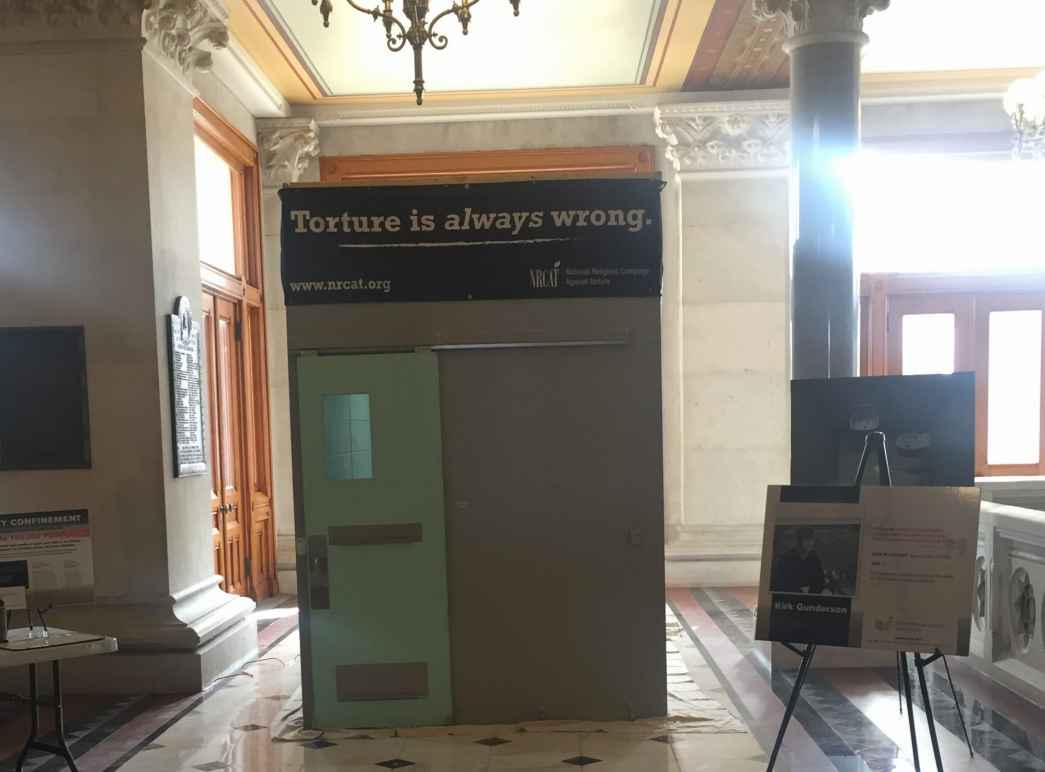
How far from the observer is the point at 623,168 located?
920 centimetres

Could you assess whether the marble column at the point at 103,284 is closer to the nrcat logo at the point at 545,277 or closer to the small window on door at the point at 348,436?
the small window on door at the point at 348,436

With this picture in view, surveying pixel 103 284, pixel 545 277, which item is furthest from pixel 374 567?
pixel 103 284

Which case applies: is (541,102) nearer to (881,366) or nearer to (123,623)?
(881,366)


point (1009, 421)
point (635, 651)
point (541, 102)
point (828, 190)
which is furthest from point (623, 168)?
point (635, 651)

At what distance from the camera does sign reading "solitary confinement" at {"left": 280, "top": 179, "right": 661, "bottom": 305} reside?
4906 millimetres

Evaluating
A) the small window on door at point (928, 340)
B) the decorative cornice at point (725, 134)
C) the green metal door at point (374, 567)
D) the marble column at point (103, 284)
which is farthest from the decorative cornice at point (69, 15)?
the small window on door at point (928, 340)

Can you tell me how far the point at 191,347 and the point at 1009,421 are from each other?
24.9 feet

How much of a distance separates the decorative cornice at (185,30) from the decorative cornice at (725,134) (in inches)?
171

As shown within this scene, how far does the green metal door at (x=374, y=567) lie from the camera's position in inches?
194

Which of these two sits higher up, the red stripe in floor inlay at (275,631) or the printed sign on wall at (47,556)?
the printed sign on wall at (47,556)

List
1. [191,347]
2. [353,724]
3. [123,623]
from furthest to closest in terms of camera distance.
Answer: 1. [191,347]
2. [123,623]
3. [353,724]

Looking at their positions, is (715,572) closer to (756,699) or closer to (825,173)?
(756,699)

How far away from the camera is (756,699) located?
530 centimetres

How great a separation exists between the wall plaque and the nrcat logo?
7.31 ft
